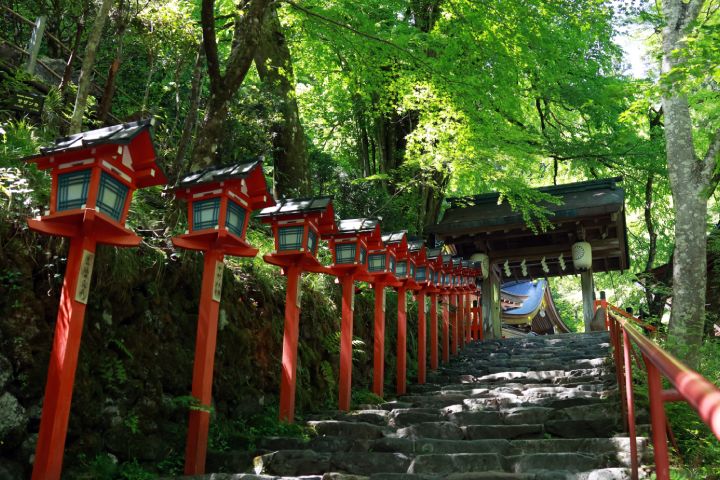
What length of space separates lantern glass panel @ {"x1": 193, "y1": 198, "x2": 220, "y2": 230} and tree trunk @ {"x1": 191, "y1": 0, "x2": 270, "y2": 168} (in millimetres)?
1308

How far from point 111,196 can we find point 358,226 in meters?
3.97

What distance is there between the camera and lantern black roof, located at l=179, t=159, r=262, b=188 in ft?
17.2

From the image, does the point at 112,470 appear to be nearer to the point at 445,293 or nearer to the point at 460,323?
the point at 445,293

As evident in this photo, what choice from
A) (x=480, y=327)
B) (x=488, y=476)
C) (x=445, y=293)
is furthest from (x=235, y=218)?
(x=480, y=327)

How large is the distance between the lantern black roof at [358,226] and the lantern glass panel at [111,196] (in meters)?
3.64

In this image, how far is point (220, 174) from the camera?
529cm

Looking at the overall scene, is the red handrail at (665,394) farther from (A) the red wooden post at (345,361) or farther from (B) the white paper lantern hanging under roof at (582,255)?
(B) the white paper lantern hanging under roof at (582,255)

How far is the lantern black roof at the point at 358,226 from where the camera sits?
780 cm

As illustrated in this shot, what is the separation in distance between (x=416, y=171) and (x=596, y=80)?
19.8ft

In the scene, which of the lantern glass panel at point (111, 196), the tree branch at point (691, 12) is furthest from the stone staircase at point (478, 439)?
the tree branch at point (691, 12)

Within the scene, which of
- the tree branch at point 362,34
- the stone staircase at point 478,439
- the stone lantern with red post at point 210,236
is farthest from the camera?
the tree branch at point 362,34

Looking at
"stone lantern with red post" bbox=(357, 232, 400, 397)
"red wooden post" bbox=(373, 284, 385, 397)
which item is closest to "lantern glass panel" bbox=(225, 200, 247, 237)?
"stone lantern with red post" bbox=(357, 232, 400, 397)

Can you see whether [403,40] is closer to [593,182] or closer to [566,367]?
[566,367]

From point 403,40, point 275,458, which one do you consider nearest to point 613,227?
point 403,40
